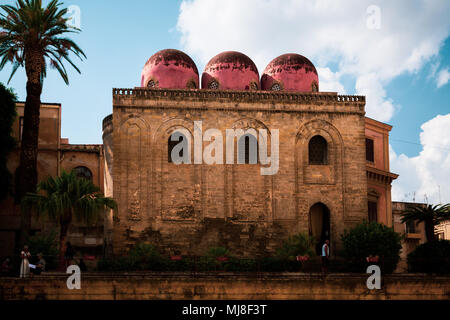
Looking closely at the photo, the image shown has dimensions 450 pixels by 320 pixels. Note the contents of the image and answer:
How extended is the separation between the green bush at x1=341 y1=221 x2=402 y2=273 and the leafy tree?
16939mm

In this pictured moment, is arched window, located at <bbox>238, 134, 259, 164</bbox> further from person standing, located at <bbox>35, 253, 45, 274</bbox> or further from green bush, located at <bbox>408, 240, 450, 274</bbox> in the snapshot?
person standing, located at <bbox>35, 253, 45, 274</bbox>

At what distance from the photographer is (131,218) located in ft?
96.5

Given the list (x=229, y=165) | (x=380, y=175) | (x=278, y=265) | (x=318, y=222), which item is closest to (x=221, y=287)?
(x=278, y=265)

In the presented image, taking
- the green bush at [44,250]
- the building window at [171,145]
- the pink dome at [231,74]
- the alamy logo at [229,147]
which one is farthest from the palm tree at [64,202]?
the pink dome at [231,74]

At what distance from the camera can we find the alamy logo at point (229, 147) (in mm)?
30531

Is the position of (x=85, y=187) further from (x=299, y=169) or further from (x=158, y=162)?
(x=299, y=169)

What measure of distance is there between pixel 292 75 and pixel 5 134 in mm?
14808

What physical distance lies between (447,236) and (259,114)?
66.1 ft

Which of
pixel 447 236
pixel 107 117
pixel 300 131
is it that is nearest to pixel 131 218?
pixel 107 117

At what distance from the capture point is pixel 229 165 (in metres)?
30.6

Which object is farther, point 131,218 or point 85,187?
point 131,218

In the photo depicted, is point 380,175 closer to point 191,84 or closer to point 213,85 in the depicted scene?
point 213,85

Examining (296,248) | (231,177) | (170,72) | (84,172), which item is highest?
(170,72)

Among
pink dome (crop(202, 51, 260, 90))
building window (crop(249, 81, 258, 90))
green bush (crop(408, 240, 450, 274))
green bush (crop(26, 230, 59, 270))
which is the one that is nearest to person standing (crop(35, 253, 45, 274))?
green bush (crop(26, 230, 59, 270))
